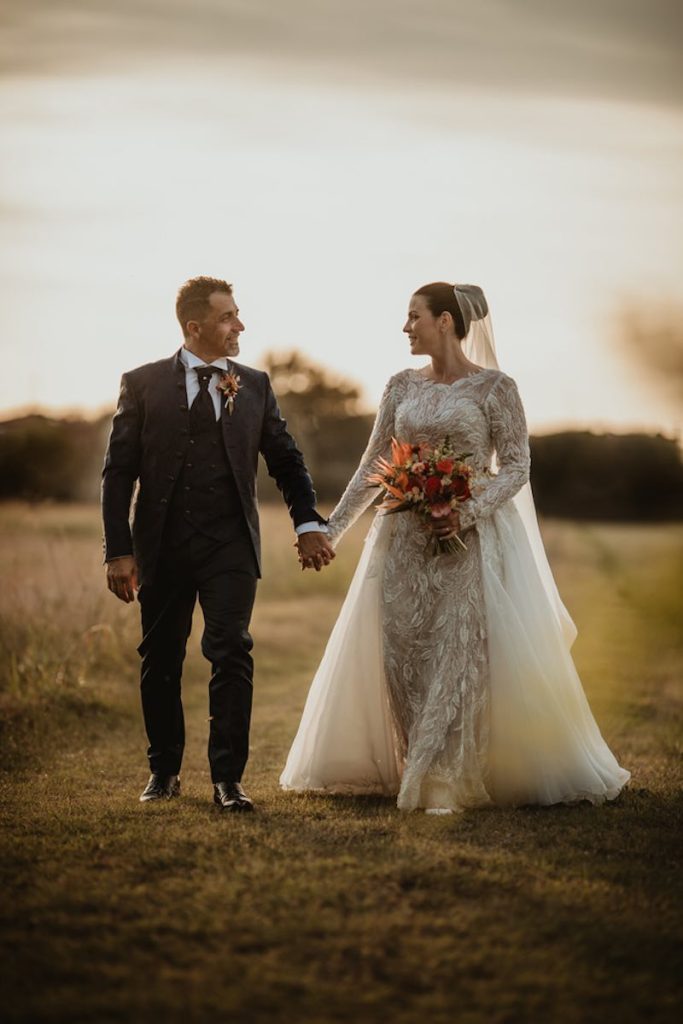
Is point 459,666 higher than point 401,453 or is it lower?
lower

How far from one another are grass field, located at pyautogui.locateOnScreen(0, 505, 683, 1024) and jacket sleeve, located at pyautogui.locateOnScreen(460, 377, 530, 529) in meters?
1.63

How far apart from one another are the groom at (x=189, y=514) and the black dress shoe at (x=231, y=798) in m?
0.08

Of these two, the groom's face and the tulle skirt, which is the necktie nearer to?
the groom's face

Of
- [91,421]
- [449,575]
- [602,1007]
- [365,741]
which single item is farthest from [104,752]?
[91,421]

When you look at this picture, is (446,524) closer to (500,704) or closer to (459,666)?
(459,666)

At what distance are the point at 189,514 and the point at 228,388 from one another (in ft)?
2.33

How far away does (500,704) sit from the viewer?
6.08m

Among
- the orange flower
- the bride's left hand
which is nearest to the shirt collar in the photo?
the orange flower

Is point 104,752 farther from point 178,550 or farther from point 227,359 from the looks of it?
point 227,359

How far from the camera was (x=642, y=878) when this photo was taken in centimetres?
451

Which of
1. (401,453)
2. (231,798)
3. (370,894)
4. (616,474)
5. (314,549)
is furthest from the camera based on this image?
(314,549)

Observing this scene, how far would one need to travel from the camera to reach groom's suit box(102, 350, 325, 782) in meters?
5.97

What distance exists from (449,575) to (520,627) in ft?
1.60

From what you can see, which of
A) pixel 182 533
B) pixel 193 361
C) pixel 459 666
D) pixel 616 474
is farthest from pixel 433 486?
pixel 616 474
